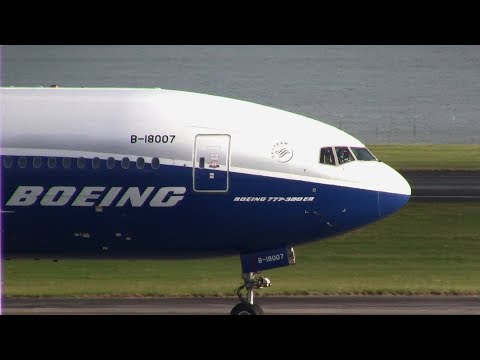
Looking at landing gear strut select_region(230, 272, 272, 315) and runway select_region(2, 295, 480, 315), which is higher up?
landing gear strut select_region(230, 272, 272, 315)

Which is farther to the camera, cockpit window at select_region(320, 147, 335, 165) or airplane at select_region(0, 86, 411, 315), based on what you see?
cockpit window at select_region(320, 147, 335, 165)

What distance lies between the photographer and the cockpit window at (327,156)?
89.5ft

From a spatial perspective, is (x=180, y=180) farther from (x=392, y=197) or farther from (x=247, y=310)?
(x=392, y=197)

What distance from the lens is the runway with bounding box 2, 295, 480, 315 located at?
102ft

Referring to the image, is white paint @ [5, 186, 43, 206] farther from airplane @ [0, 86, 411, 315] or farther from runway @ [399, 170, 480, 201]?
runway @ [399, 170, 480, 201]

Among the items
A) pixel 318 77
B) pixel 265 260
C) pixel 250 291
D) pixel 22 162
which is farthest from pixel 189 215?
pixel 318 77

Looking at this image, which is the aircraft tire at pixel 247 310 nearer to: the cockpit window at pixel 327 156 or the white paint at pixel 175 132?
the white paint at pixel 175 132

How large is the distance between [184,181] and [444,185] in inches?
1272

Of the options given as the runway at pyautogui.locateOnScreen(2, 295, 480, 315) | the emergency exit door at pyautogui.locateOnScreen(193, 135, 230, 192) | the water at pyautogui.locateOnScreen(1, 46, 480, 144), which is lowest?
the runway at pyautogui.locateOnScreen(2, 295, 480, 315)

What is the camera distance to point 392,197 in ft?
88.6

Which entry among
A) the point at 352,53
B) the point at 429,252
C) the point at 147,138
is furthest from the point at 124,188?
the point at 352,53

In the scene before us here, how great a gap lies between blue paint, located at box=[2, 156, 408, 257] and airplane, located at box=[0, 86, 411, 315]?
0.07ft

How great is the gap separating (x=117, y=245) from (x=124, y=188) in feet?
4.39

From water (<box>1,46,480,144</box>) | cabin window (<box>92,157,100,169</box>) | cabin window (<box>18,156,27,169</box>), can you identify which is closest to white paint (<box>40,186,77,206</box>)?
cabin window (<box>92,157,100,169</box>)
